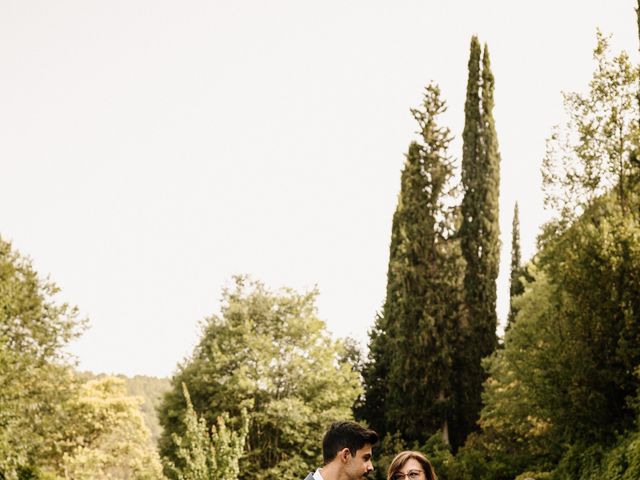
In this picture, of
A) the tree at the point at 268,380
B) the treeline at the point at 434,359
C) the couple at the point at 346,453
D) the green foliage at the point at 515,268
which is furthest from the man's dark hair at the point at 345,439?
the green foliage at the point at 515,268

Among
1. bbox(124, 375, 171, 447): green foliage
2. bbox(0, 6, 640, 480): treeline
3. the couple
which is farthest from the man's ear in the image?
bbox(124, 375, 171, 447): green foliage

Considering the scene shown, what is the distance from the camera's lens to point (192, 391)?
3064cm

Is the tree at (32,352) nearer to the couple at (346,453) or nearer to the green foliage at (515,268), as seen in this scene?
the couple at (346,453)

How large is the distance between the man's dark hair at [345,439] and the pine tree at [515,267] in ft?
122

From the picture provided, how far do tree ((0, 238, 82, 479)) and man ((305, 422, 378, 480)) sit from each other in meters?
18.9

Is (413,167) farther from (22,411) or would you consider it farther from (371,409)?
(22,411)

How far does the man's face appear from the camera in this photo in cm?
373

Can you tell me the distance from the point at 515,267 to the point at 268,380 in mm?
23589

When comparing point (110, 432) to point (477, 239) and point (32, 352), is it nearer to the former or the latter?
point (32, 352)

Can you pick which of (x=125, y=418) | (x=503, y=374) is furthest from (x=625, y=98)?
(x=125, y=418)

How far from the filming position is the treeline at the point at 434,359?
15438mm

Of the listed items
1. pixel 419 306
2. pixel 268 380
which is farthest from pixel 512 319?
pixel 268 380

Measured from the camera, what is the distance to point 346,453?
3.74 metres

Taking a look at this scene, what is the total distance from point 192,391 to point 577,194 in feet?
63.2
